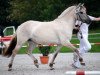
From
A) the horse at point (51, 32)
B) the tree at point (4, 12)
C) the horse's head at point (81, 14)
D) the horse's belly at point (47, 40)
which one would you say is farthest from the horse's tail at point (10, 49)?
the tree at point (4, 12)

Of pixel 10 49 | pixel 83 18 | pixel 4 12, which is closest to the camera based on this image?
pixel 83 18

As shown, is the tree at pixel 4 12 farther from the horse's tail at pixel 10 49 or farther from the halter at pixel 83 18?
the halter at pixel 83 18

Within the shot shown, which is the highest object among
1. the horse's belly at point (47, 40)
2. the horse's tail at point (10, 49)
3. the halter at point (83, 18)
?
the halter at point (83, 18)

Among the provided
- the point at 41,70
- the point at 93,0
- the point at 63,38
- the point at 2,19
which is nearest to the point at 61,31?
the point at 63,38

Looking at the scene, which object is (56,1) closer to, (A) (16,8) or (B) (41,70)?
(A) (16,8)

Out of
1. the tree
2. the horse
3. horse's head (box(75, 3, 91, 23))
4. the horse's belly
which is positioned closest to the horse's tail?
the horse

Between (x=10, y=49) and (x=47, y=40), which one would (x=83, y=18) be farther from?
(x=10, y=49)

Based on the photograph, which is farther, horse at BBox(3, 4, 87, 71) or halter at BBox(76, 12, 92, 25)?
halter at BBox(76, 12, 92, 25)

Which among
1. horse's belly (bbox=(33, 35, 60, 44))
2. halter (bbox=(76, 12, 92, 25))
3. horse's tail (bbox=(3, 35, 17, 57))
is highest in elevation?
halter (bbox=(76, 12, 92, 25))

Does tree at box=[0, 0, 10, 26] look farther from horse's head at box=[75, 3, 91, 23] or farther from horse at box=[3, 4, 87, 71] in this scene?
horse's head at box=[75, 3, 91, 23]

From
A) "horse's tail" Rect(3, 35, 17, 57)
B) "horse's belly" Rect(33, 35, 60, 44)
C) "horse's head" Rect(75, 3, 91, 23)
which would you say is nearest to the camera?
"horse's belly" Rect(33, 35, 60, 44)

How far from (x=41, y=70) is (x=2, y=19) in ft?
195

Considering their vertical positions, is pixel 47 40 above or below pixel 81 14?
below

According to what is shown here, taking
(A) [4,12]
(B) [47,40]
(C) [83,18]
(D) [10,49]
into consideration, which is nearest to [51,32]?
(B) [47,40]
